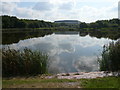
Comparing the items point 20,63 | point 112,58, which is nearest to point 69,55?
point 112,58

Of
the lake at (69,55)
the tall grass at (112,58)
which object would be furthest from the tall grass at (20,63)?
the tall grass at (112,58)

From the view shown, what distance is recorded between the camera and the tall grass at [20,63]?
246 inches

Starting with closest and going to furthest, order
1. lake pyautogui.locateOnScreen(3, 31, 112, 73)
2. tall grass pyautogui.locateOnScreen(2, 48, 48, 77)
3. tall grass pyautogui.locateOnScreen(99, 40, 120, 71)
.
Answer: tall grass pyautogui.locateOnScreen(2, 48, 48, 77)
tall grass pyautogui.locateOnScreen(99, 40, 120, 71)
lake pyautogui.locateOnScreen(3, 31, 112, 73)

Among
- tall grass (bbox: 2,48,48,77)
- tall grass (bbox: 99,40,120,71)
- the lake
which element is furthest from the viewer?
the lake

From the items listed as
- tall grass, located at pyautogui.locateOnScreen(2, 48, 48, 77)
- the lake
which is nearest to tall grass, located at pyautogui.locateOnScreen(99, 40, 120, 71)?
the lake

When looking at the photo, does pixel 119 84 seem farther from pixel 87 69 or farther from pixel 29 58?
pixel 87 69

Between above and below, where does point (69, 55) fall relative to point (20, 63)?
below

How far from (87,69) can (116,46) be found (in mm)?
2686

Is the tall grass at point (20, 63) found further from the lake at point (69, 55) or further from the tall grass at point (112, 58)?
the tall grass at point (112, 58)

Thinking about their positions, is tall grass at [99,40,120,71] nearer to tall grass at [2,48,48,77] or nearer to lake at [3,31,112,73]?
lake at [3,31,112,73]

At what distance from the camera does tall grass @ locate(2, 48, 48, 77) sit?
625 centimetres

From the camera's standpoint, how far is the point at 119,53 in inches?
249

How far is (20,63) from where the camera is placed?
20.9 ft

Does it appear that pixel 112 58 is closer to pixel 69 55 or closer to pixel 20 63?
pixel 20 63
